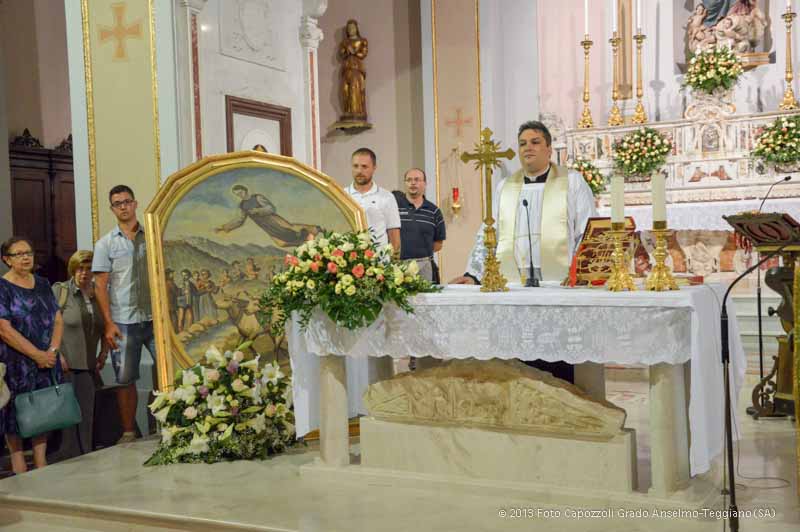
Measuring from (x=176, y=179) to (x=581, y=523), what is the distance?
3.58m

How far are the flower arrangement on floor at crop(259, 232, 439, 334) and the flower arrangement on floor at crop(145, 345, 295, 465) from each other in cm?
94

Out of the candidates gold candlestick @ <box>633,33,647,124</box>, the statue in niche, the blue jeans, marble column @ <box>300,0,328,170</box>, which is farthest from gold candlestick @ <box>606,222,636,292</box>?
the statue in niche

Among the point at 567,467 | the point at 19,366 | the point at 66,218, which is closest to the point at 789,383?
the point at 567,467

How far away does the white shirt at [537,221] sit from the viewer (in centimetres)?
555

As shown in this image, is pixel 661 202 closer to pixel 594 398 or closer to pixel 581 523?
pixel 594 398

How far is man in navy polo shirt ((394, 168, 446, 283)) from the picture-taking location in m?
7.74

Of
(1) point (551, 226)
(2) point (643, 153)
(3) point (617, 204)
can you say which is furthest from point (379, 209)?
(2) point (643, 153)

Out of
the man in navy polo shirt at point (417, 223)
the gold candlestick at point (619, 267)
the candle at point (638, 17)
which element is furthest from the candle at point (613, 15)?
the gold candlestick at point (619, 267)

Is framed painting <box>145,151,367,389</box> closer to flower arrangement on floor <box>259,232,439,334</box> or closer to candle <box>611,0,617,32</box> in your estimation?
flower arrangement on floor <box>259,232,439,334</box>

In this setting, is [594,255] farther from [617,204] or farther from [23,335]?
[23,335]

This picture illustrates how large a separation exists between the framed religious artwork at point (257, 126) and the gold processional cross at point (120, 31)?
3.23 ft

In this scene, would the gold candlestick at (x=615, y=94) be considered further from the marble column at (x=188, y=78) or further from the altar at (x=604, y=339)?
the altar at (x=604, y=339)

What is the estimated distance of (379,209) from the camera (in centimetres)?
684

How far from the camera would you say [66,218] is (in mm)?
11539
